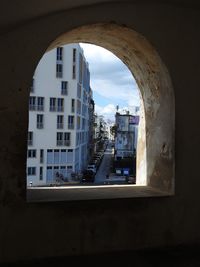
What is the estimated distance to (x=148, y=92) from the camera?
4785 mm

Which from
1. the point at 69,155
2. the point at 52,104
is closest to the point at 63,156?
the point at 69,155

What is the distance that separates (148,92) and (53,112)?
33.1 m

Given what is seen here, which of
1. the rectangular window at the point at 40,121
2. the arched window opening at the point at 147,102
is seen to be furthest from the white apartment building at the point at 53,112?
the arched window opening at the point at 147,102

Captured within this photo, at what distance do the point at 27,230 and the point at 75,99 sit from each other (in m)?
35.1

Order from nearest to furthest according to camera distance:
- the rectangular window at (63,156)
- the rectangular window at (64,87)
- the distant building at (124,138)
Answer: the rectangular window at (64,87) → the rectangular window at (63,156) → the distant building at (124,138)

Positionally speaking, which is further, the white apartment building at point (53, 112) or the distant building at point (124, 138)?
the distant building at point (124, 138)

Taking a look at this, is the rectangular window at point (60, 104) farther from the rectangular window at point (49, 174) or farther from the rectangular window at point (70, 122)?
the rectangular window at point (49, 174)

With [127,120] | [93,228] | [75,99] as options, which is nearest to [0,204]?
[93,228]

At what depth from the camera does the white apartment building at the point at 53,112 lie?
36.7 meters

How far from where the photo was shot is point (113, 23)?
3961 mm

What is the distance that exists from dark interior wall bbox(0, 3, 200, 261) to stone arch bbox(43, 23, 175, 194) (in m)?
0.11

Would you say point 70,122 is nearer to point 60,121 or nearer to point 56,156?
point 60,121

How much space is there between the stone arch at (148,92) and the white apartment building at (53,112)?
31.4 m

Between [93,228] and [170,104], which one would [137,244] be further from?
[170,104]
